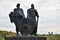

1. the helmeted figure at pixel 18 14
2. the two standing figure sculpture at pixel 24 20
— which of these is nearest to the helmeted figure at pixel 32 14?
the two standing figure sculpture at pixel 24 20

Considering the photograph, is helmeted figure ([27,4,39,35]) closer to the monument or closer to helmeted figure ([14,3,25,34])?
the monument

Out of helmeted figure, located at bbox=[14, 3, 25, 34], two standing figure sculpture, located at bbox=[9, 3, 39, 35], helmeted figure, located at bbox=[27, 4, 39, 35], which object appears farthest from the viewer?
helmeted figure, located at bbox=[14, 3, 25, 34]

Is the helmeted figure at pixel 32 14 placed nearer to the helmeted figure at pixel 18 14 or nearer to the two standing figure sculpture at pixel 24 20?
the two standing figure sculpture at pixel 24 20

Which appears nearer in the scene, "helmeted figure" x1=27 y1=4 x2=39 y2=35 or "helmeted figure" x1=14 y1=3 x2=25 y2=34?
"helmeted figure" x1=27 y1=4 x2=39 y2=35

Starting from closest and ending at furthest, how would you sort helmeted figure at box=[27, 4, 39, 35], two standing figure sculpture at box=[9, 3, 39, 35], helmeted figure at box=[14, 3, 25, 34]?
two standing figure sculpture at box=[9, 3, 39, 35] → helmeted figure at box=[27, 4, 39, 35] → helmeted figure at box=[14, 3, 25, 34]

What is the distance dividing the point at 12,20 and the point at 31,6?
1745 millimetres

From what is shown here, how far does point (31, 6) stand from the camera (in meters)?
25.7

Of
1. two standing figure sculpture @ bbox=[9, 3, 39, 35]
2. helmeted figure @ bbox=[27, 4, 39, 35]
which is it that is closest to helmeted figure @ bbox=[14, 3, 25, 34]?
two standing figure sculpture @ bbox=[9, 3, 39, 35]

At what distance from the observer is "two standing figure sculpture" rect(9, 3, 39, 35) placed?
80.9 feet

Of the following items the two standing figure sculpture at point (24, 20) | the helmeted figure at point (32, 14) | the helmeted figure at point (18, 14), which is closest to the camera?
the two standing figure sculpture at point (24, 20)

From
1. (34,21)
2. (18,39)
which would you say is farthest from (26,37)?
(34,21)

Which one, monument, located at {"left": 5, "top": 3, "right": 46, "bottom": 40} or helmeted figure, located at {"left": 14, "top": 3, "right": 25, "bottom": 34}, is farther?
helmeted figure, located at {"left": 14, "top": 3, "right": 25, "bottom": 34}

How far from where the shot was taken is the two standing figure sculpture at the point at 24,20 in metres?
24.7

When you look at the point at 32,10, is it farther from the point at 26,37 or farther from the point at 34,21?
the point at 26,37
